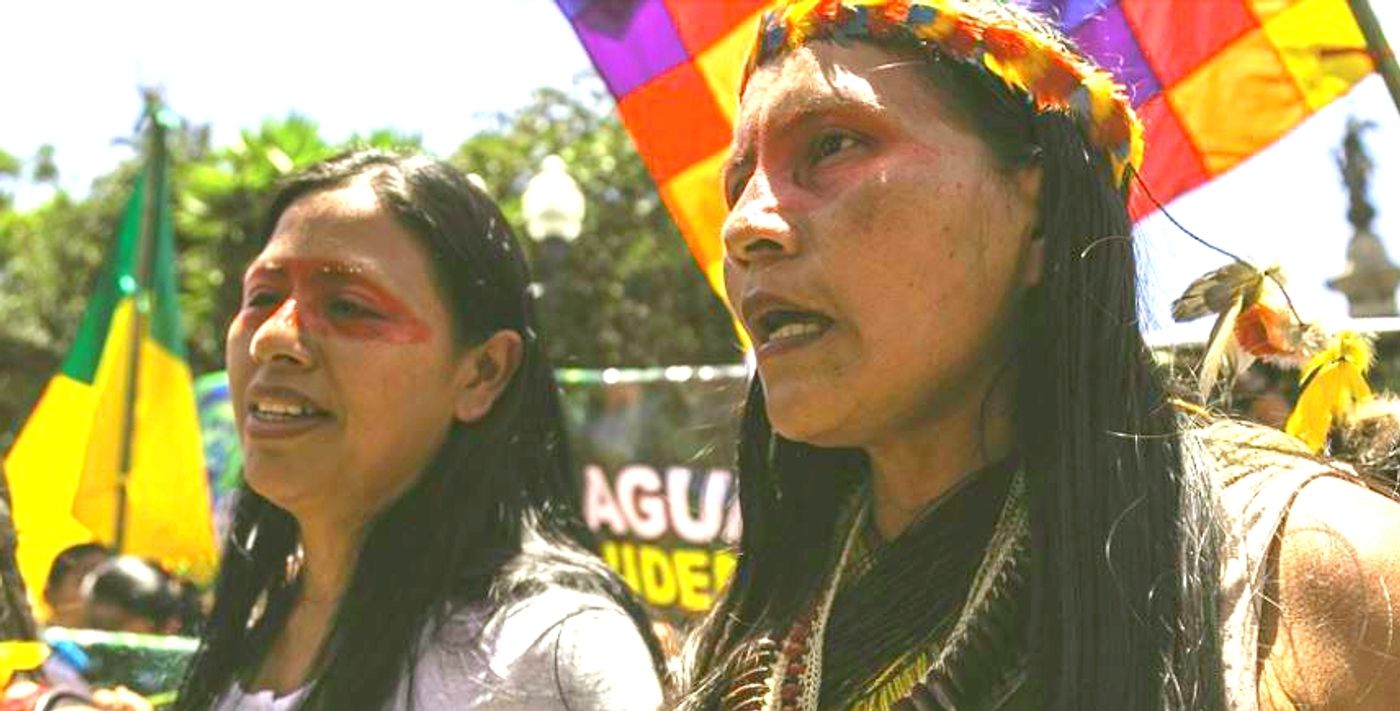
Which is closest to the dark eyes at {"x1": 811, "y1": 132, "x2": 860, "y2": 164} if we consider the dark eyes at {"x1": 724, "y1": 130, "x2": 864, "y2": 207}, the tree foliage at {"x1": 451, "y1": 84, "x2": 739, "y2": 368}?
the dark eyes at {"x1": 724, "y1": 130, "x2": 864, "y2": 207}

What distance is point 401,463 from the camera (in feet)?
8.28

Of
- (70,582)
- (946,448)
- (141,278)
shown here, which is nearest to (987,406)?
(946,448)

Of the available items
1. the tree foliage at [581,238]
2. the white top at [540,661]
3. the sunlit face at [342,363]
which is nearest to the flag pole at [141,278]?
the sunlit face at [342,363]

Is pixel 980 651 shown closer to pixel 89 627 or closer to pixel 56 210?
pixel 89 627

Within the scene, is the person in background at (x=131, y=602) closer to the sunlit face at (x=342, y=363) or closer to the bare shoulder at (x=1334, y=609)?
the sunlit face at (x=342, y=363)

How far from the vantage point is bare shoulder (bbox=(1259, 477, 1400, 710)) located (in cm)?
130

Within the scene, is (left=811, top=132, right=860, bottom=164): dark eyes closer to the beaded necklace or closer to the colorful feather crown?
the colorful feather crown

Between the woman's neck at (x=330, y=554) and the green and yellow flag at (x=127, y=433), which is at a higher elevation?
the green and yellow flag at (x=127, y=433)

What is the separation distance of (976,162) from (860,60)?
0.16 meters

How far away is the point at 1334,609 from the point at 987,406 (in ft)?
1.28

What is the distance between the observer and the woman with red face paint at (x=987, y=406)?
138 centimetres

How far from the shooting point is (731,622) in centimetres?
180

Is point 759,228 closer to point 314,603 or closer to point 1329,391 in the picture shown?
point 1329,391

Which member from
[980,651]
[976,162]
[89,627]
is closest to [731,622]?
[980,651]
